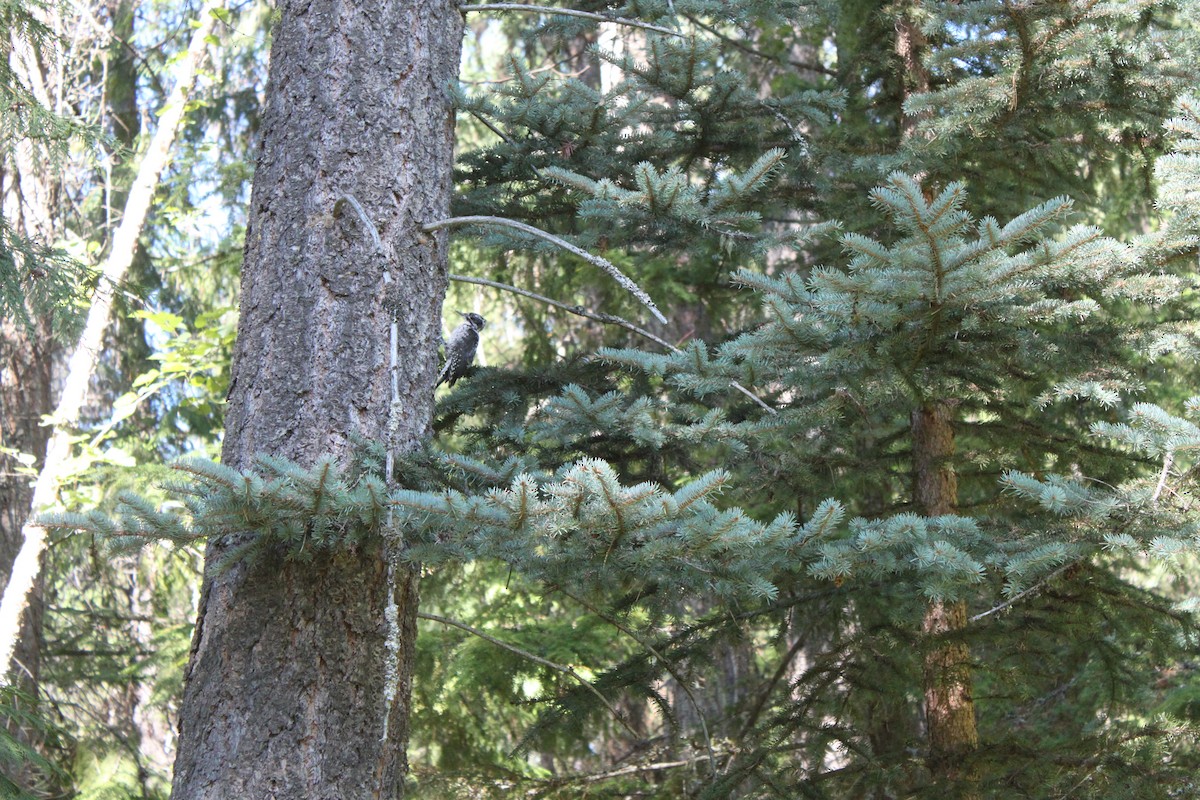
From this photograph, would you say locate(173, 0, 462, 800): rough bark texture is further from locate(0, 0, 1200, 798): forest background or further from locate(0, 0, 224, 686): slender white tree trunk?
locate(0, 0, 224, 686): slender white tree trunk

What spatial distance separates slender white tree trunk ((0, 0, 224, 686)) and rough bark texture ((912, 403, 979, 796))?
423 centimetres

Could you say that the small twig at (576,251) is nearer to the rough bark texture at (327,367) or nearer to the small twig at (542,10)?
the rough bark texture at (327,367)

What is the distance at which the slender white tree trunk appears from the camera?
227 inches

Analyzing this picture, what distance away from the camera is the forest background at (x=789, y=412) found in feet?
10.1

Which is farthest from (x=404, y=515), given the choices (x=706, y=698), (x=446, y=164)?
(x=706, y=698)

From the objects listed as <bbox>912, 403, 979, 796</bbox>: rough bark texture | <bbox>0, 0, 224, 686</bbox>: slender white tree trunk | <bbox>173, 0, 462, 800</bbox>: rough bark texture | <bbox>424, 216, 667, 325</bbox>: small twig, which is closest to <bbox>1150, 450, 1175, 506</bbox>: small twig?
<bbox>912, 403, 979, 796</bbox>: rough bark texture

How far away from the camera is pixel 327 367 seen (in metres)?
3.28

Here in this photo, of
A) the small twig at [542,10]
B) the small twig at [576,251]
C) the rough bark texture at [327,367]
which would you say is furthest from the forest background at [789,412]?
the small twig at [576,251]

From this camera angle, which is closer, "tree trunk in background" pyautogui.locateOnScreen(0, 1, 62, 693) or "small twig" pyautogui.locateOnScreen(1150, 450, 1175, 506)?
"small twig" pyautogui.locateOnScreen(1150, 450, 1175, 506)

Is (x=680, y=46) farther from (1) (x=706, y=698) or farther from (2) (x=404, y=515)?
(1) (x=706, y=698)

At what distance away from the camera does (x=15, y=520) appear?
7266mm

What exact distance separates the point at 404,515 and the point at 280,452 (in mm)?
589

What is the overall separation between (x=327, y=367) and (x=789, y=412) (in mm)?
1696

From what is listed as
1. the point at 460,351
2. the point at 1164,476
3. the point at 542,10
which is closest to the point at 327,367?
the point at 460,351
